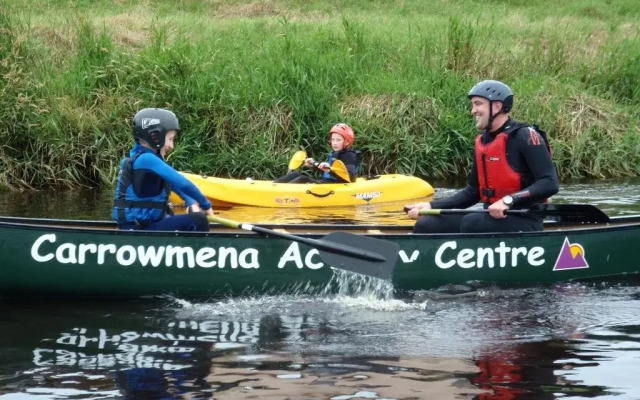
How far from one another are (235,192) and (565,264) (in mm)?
5103

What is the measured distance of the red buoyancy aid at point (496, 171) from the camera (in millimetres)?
7875

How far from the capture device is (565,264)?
8.20 meters

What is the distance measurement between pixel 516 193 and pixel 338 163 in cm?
499

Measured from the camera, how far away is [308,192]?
41.0 ft

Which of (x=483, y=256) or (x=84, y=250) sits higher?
(x=84, y=250)

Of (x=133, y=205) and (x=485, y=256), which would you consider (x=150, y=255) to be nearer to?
(x=133, y=205)

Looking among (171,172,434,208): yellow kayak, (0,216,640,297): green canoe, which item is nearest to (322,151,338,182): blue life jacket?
(171,172,434,208): yellow kayak

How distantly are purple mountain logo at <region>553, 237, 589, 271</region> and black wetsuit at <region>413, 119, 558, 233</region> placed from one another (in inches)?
10.1

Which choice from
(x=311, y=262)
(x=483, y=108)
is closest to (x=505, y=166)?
(x=483, y=108)

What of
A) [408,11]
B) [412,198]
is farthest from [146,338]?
[408,11]

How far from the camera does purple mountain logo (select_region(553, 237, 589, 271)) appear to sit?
26.8 feet

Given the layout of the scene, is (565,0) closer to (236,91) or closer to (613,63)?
(613,63)

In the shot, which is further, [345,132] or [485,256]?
[345,132]

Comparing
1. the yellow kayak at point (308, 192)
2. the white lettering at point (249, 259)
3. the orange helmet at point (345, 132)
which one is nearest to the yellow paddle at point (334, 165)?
the yellow kayak at point (308, 192)
